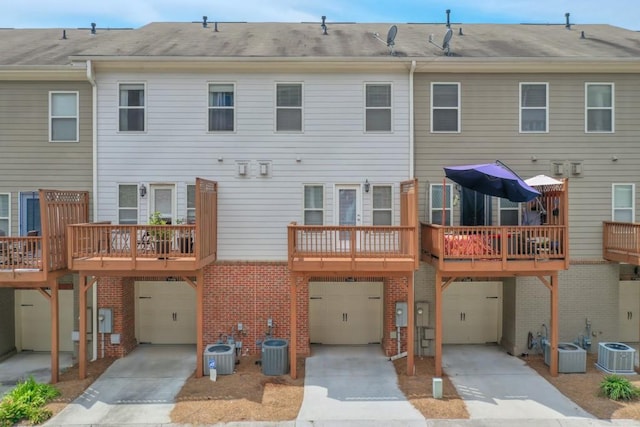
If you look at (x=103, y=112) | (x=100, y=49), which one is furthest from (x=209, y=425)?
(x=100, y=49)

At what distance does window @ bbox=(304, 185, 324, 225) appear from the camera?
38.5 ft

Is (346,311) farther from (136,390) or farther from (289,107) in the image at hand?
(289,107)

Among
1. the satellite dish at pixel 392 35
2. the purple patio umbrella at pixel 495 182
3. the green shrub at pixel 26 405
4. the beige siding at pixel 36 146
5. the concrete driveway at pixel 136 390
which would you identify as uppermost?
the satellite dish at pixel 392 35

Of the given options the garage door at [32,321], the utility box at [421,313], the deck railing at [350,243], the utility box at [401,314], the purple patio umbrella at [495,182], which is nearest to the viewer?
the purple patio umbrella at [495,182]

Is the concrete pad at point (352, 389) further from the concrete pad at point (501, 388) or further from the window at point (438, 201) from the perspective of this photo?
the window at point (438, 201)

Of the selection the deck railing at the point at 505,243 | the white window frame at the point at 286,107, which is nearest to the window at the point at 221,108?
the white window frame at the point at 286,107

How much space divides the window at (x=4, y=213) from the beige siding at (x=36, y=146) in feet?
0.55

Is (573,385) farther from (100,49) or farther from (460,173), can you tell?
(100,49)

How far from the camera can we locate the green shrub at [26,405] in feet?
26.5

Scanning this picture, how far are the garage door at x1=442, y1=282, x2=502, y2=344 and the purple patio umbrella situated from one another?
12.2 feet

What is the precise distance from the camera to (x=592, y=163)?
11.8 meters

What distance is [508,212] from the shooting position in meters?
11.9

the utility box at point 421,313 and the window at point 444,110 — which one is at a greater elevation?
the window at point 444,110

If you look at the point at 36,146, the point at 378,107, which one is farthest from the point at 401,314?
the point at 36,146
